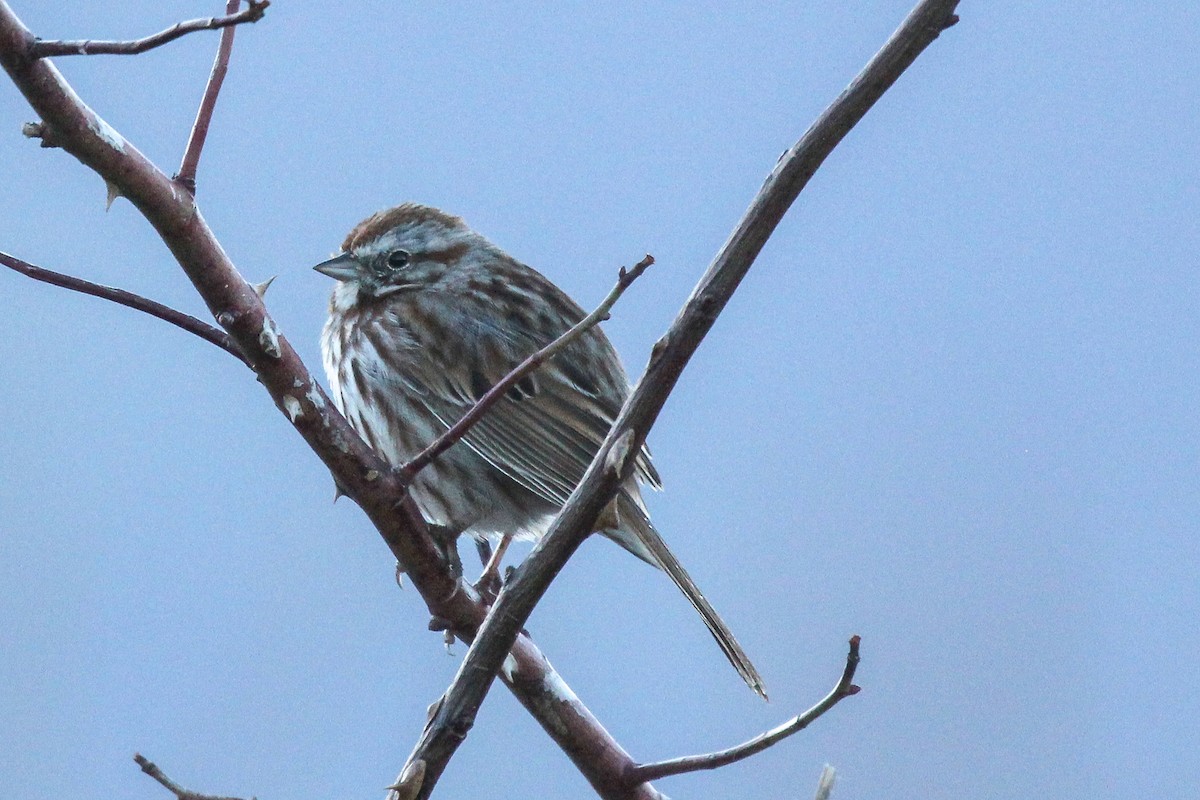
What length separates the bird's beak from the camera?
15.3 ft

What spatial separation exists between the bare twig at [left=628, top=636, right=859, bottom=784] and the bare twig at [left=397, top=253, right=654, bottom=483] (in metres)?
0.66

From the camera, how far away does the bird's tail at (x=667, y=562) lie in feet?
11.8

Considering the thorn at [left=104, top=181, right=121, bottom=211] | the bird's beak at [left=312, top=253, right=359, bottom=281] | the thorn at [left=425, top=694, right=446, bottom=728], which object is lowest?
the thorn at [left=425, top=694, right=446, bottom=728]

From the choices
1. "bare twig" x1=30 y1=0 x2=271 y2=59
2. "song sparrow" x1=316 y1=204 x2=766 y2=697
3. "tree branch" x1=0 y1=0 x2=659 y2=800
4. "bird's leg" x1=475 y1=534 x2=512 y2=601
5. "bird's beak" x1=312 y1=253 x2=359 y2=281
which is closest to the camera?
"bare twig" x1=30 y1=0 x2=271 y2=59

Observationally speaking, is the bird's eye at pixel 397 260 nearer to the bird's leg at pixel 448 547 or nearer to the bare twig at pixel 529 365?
the bird's leg at pixel 448 547

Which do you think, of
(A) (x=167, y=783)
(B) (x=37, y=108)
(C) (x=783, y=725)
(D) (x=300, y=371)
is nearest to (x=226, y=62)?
(B) (x=37, y=108)

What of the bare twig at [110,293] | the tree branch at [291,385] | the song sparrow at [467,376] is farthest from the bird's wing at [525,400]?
the bare twig at [110,293]

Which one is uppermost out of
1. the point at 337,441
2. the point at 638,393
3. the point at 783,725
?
the point at 337,441

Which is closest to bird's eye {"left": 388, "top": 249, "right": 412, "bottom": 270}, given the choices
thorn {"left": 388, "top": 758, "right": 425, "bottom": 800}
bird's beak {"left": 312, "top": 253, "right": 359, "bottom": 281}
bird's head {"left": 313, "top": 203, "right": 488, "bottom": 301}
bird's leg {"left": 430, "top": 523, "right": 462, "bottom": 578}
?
bird's head {"left": 313, "top": 203, "right": 488, "bottom": 301}

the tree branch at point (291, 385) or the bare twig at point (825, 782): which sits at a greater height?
the tree branch at point (291, 385)

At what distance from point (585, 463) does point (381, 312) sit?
93cm

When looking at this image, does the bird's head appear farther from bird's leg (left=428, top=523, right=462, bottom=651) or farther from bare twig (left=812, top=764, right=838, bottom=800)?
bare twig (left=812, top=764, right=838, bottom=800)

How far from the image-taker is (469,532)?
14.1ft

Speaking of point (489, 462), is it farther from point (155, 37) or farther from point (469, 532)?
point (155, 37)
